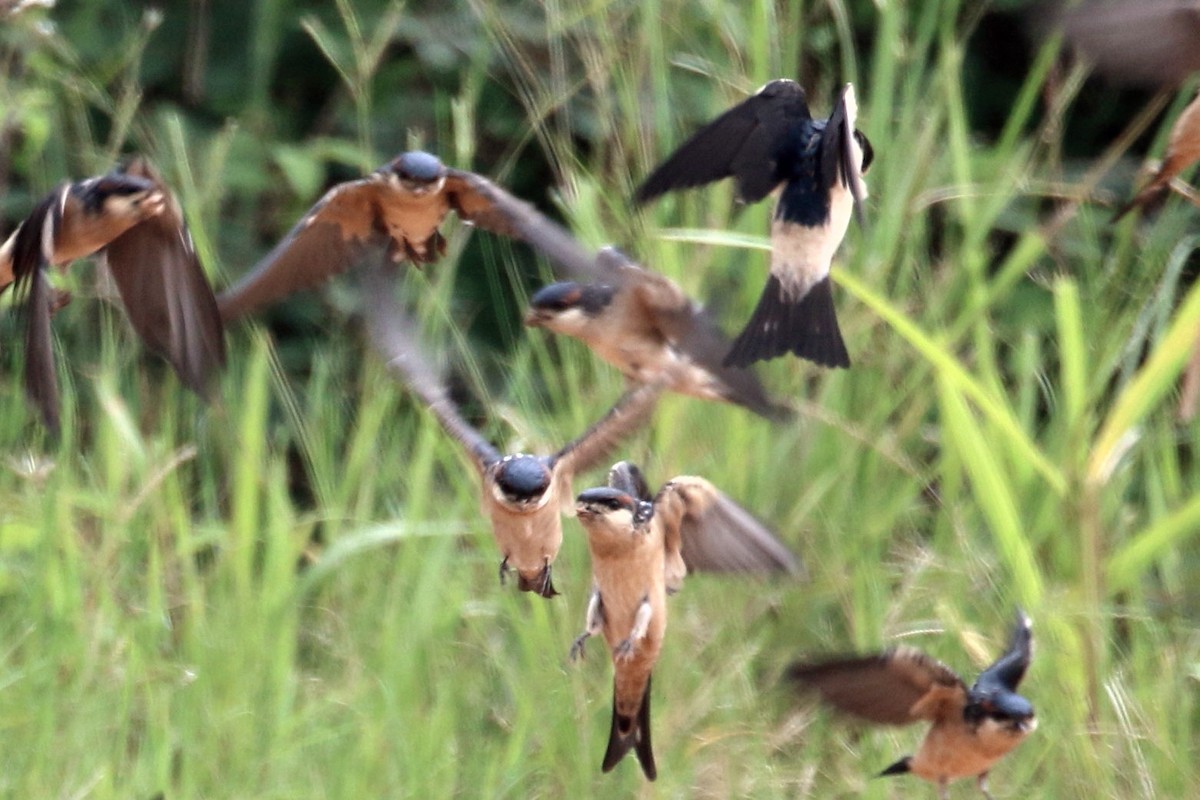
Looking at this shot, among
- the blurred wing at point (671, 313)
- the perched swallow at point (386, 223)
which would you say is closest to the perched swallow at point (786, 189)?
the blurred wing at point (671, 313)

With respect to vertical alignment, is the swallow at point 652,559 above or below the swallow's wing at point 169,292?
below

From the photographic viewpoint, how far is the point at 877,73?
426 cm

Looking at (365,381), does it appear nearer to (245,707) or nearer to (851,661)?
(245,707)

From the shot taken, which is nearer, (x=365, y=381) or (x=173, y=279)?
(x=173, y=279)

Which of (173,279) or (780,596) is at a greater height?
(173,279)

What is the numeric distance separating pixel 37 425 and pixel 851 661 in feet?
6.52

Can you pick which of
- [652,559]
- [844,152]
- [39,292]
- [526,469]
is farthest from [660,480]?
[39,292]

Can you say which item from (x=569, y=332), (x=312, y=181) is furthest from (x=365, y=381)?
(x=569, y=332)

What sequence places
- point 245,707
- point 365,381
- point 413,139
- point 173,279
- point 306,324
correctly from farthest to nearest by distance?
point 306,324 < point 365,381 < point 413,139 < point 245,707 < point 173,279

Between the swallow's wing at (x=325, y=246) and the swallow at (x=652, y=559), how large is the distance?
51 centimetres

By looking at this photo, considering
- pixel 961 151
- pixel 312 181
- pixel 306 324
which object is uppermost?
pixel 961 151

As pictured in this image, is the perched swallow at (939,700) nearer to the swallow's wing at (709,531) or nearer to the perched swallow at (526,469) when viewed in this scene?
the swallow's wing at (709,531)

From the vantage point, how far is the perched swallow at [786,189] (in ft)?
9.60

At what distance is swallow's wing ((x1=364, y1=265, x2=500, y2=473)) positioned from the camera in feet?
9.45
